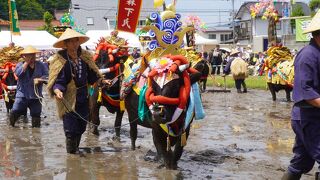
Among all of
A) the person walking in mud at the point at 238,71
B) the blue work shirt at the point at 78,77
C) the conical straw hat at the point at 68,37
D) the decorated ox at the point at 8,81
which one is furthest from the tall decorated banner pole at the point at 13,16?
the blue work shirt at the point at 78,77

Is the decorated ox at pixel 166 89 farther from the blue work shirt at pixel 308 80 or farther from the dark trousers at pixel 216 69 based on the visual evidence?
the dark trousers at pixel 216 69

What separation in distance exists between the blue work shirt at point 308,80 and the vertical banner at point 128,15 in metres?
8.58

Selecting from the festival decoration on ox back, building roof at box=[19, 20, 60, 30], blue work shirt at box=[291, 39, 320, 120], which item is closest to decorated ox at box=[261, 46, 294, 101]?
the festival decoration on ox back

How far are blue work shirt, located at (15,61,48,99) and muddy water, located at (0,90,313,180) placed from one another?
0.80 meters

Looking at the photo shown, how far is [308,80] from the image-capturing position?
16.0ft

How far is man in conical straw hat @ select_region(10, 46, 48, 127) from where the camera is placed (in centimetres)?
1117

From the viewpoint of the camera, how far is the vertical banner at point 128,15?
43.9 ft

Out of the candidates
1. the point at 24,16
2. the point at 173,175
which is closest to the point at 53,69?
the point at 173,175

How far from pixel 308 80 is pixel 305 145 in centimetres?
64

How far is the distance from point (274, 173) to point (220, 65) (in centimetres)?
2503

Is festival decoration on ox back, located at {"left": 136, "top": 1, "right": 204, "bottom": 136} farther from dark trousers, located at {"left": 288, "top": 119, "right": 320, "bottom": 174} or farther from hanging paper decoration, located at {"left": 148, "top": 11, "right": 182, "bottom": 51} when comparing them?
dark trousers, located at {"left": 288, "top": 119, "right": 320, "bottom": 174}

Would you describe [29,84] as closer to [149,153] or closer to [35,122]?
[35,122]

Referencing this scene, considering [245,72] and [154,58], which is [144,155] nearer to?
[154,58]

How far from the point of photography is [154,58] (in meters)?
7.96
